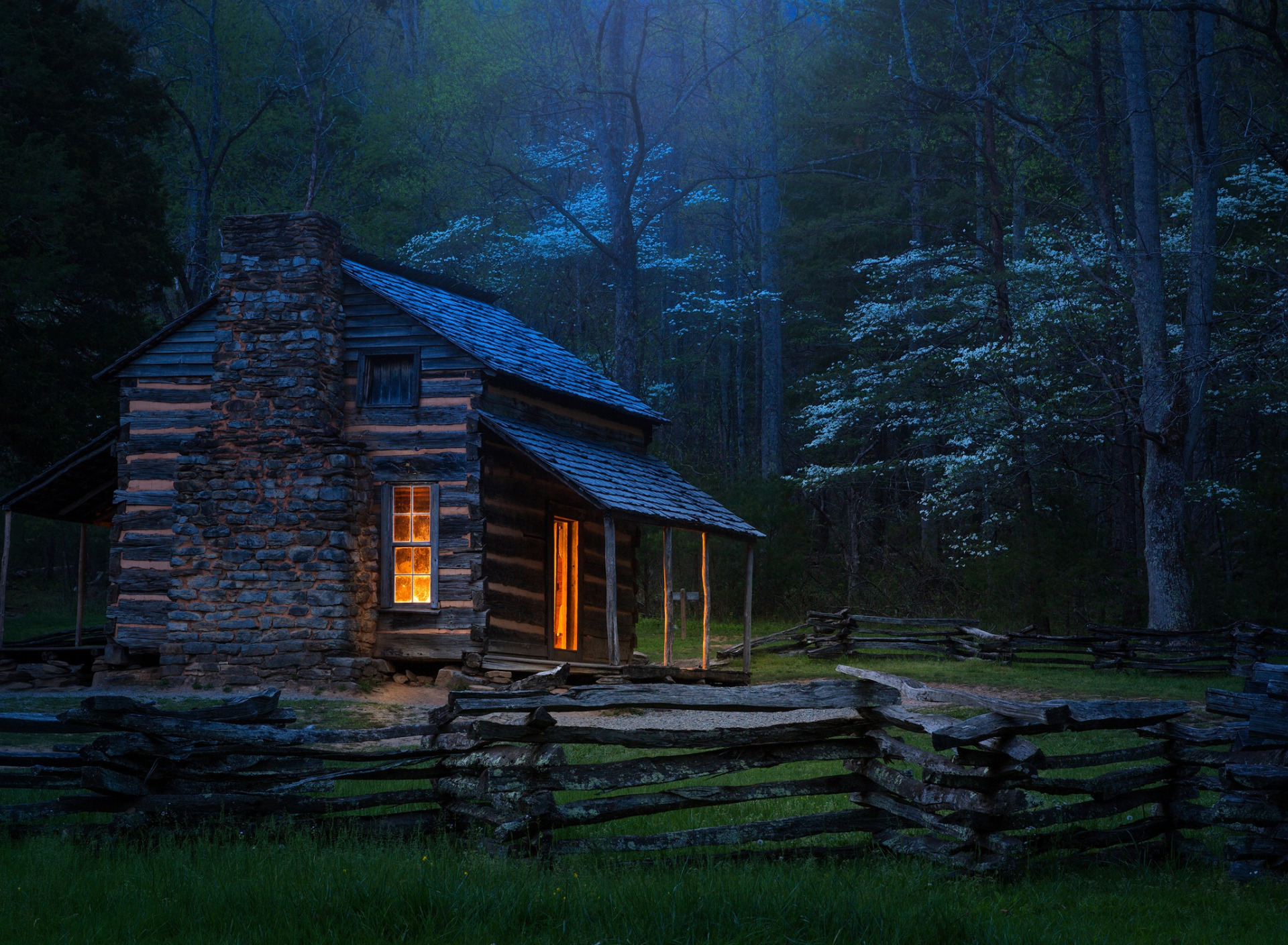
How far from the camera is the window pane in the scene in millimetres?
16281

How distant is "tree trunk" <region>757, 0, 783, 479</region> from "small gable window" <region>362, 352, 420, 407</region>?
47.8 feet

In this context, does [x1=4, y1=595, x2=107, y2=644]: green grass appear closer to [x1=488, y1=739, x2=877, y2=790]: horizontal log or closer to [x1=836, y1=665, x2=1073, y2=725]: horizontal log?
[x1=488, y1=739, x2=877, y2=790]: horizontal log

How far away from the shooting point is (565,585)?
18.0 m

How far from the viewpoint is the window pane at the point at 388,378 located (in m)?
16.3

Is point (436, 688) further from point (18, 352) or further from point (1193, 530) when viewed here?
point (1193, 530)

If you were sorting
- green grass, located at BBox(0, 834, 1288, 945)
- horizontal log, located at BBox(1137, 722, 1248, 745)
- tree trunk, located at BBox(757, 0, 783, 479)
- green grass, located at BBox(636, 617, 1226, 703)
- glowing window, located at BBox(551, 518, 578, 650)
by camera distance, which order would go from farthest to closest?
tree trunk, located at BBox(757, 0, 783, 479), glowing window, located at BBox(551, 518, 578, 650), green grass, located at BBox(636, 617, 1226, 703), horizontal log, located at BBox(1137, 722, 1248, 745), green grass, located at BBox(0, 834, 1288, 945)

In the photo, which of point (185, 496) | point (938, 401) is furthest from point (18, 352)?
point (938, 401)

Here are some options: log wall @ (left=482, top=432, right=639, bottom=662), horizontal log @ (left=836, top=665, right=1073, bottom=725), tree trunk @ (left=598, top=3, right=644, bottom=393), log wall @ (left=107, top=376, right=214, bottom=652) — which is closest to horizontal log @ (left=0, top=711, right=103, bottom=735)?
horizontal log @ (left=836, top=665, right=1073, bottom=725)

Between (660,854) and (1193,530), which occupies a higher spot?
(1193,530)

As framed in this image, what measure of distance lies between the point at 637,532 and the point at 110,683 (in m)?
8.84

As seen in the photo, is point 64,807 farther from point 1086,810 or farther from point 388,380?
point 388,380

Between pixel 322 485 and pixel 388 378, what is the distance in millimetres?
1940

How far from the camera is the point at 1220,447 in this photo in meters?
28.6

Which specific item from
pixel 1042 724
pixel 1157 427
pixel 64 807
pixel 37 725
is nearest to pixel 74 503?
pixel 37 725
